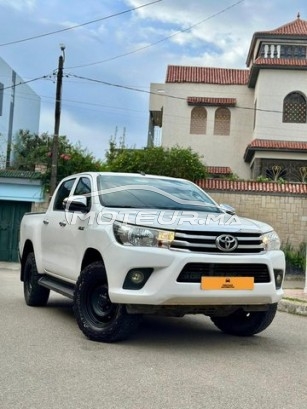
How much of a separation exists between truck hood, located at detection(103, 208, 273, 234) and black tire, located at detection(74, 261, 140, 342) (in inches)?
23.0

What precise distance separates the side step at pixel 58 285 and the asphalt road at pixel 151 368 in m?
0.43

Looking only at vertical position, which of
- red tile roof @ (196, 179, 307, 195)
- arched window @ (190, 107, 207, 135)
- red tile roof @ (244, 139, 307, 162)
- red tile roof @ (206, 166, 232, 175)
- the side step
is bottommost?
the side step

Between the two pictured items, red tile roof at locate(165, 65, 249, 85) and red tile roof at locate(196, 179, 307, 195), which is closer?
red tile roof at locate(196, 179, 307, 195)

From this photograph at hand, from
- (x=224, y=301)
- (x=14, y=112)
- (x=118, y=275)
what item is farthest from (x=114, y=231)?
(x=14, y=112)

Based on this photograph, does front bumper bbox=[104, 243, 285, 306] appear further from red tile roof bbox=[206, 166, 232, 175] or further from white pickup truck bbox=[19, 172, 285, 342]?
red tile roof bbox=[206, 166, 232, 175]

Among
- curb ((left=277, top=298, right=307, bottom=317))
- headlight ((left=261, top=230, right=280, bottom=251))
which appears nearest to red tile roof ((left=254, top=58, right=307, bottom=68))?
curb ((left=277, top=298, right=307, bottom=317))

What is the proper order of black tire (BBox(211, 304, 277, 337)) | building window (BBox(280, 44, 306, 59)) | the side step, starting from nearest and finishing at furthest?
black tire (BBox(211, 304, 277, 337)), the side step, building window (BBox(280, 44, 306, 59))

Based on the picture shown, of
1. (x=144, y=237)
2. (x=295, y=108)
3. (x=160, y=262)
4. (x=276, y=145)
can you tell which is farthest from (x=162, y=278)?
(x=295, y=108)

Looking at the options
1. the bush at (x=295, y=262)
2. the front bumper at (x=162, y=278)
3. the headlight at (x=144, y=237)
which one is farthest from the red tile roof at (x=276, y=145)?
the headlight at (x=144, y=237)

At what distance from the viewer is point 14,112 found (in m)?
49.6

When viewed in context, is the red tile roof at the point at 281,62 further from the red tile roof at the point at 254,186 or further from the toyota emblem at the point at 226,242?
the toyota emblem at the point at 226,242

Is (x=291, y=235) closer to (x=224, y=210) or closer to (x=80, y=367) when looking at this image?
(x=224, y=210)

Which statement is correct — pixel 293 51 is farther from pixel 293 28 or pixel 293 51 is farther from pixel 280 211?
pixel 280 211

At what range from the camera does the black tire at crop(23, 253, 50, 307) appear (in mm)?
7941
